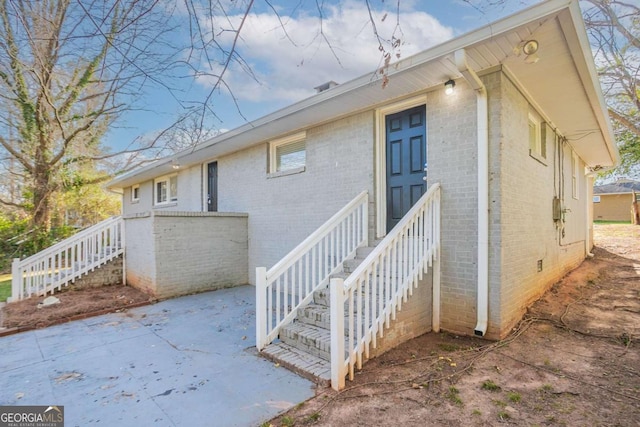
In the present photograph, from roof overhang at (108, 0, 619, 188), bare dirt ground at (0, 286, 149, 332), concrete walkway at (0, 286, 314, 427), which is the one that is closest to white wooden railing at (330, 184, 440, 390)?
concrete walkway at (0, 286, 314, 427)

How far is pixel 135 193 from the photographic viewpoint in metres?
13.6

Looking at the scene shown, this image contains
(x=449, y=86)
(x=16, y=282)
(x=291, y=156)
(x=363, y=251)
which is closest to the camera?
(x=449, y=86)

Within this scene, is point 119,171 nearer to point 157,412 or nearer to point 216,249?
point 216,249

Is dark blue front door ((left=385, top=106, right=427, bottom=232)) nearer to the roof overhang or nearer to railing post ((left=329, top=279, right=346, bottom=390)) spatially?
the roof overhang

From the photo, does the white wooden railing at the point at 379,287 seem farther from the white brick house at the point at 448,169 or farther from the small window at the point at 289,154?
the small window at the point at 289,154

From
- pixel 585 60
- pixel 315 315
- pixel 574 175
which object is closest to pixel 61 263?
pixel 315 315

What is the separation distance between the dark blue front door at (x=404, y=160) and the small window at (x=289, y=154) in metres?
2.04

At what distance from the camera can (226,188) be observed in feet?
29.0

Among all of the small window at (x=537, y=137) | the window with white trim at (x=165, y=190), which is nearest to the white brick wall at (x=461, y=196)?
the small window at (x=537, y=137)

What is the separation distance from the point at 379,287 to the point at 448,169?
79.9 inches

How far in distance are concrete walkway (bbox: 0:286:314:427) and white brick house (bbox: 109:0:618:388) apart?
216 centimetres

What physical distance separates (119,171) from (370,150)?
13735 millimetres

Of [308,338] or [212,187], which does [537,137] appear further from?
[212,187]

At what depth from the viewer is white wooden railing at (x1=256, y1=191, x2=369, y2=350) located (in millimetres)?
3840
